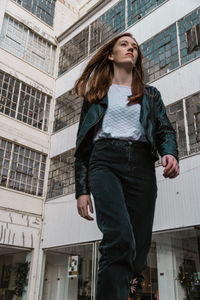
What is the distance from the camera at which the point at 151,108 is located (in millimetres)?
1865

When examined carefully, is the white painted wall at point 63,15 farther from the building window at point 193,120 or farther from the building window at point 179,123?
the building window at point 193,120

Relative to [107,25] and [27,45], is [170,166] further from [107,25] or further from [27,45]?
[27,45]

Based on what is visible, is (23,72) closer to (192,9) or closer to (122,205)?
(192,9)

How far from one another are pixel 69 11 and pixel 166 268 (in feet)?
55.8

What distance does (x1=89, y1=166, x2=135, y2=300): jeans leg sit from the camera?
4.06ft

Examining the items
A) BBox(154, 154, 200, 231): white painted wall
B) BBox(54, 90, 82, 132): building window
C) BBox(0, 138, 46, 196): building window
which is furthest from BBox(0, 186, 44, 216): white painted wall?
BBox(154, 154, 200, 231): white painted wall

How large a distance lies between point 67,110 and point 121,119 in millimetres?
14447

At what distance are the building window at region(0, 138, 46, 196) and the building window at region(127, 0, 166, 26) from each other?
25.3ft

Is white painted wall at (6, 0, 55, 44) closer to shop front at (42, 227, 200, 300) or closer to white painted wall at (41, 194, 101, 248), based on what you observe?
white painted wall at (41, 194, 101, 248)

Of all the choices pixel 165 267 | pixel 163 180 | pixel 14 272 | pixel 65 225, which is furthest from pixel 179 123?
pixel 14 272

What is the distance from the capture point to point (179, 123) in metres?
10.4

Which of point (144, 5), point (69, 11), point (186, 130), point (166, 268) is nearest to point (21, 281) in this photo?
point (166, 268)

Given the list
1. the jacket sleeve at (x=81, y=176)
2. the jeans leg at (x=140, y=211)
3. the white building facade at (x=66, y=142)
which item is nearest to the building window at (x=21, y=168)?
the white building facade at (x=66, y=142)

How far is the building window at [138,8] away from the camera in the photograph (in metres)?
13.3
